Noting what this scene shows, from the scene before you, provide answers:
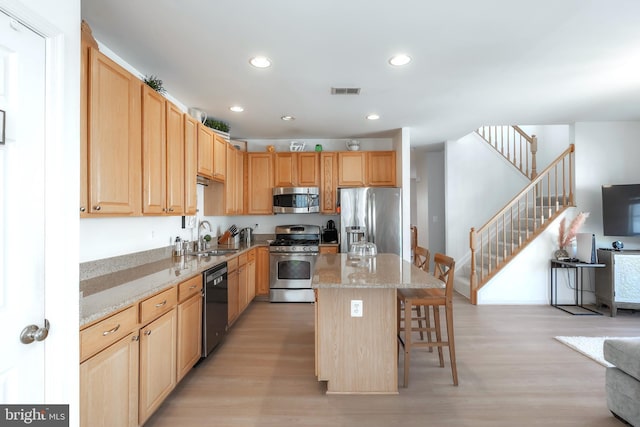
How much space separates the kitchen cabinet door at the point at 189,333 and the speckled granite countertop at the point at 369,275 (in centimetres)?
100

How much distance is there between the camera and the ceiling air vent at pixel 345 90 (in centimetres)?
315

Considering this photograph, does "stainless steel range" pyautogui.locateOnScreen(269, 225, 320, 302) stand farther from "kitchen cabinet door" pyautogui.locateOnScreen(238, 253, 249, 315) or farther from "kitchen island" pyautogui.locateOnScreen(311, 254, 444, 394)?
"kitchen island" pyautogui.locateOnScreen(311, 254, 444, 394)

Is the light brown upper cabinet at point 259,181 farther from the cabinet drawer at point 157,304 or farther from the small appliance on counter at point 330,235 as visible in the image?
the cabinet drawer at point 157,304

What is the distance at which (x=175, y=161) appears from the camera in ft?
8.96

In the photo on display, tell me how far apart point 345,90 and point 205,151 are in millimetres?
1699

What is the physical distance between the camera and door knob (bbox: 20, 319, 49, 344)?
3.56 feet

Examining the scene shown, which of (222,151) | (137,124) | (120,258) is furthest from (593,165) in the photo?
(120,258)

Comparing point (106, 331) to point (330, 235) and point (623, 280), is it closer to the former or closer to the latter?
point (330, 235)

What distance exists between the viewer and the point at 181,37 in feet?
7.27

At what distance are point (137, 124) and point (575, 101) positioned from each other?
15.2 ft

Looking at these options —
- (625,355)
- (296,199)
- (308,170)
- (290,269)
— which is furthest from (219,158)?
(625,355)

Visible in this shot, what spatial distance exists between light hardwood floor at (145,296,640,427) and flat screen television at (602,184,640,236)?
4.44 feet

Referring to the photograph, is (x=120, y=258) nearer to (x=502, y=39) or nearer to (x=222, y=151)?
(x=222, y=151)

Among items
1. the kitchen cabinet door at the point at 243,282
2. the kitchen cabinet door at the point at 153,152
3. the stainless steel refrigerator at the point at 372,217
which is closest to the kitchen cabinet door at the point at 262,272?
the kitchen cabinet door at the point at 243,282
